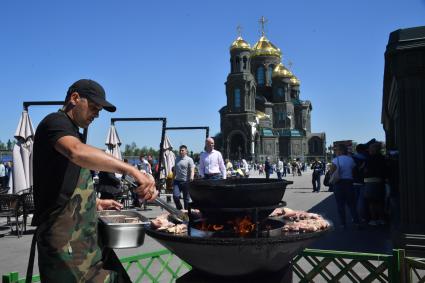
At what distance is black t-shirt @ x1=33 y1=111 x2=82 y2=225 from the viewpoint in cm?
247

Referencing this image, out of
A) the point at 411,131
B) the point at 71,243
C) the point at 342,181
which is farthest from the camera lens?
the point at 342,181

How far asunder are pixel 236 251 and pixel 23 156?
326 inches

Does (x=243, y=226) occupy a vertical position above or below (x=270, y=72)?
below

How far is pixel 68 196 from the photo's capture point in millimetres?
2496

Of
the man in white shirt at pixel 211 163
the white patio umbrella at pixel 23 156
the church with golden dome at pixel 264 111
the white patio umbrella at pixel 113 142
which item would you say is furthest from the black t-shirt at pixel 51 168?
the church with golden dome at pixel 264 111

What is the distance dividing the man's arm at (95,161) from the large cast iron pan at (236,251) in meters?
0.65

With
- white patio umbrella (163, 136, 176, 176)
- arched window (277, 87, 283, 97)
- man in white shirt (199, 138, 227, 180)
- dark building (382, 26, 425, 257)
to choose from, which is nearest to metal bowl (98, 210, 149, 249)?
dark building (382, 26, 425, 257)

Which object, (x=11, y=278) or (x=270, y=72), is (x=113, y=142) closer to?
(x=11, y=278)

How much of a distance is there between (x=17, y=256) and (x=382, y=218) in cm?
740

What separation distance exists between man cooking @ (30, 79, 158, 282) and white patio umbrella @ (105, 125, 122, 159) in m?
11.9

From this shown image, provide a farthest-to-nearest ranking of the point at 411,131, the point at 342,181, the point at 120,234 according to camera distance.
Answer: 1. the point at 342,181
2. the point at 411,131
3. the point at 120,234

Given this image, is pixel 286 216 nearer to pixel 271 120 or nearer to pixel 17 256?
pixel 17 256

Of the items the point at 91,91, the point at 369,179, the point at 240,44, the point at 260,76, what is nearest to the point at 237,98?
the point at 240,44

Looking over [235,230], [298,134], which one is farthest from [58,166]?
[298,134]
